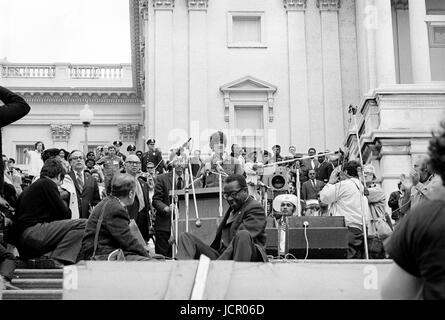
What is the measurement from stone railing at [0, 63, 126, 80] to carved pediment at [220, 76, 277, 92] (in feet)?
63.4

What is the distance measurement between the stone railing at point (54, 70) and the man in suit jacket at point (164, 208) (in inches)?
1544

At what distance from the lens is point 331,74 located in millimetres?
37844

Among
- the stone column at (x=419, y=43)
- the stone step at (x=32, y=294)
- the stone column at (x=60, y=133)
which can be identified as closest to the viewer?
the stone step at (x=32, y=294)

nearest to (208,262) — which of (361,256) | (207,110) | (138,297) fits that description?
(138,297)

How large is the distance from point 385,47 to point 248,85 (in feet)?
21.5

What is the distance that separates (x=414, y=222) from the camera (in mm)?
4574

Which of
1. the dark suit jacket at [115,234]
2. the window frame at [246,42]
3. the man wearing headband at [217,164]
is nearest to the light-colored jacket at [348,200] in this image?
the man wearing headband at [217,164]

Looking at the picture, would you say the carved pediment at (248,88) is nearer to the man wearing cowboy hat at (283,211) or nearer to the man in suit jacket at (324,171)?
the man in suit jacket at (324,171)

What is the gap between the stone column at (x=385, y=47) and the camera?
107 feet

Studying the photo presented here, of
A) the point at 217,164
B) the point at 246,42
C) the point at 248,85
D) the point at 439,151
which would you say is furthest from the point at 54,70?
the point at 439,151

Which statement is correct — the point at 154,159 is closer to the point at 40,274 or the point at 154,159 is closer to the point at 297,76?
the point at 297,76

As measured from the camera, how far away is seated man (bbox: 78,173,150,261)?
10062 mm

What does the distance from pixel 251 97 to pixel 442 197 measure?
33.1m

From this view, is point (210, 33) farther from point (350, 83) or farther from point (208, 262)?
point (208, 262)
